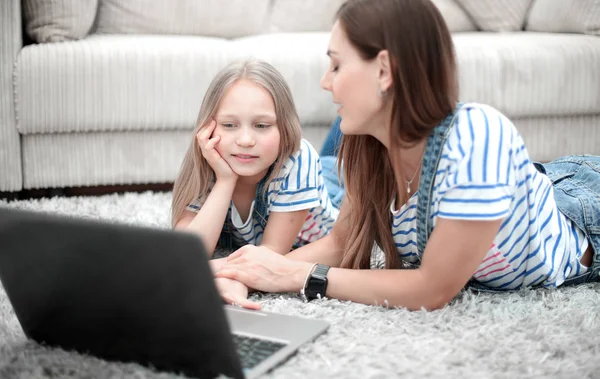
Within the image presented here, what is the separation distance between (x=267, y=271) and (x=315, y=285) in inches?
3.4

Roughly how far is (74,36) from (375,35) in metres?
1.30

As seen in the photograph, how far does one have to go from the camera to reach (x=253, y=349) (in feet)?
3.15

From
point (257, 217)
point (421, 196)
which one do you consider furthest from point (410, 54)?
point (257, 217)

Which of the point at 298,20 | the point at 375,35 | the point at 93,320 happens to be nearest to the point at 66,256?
the point at 93,320

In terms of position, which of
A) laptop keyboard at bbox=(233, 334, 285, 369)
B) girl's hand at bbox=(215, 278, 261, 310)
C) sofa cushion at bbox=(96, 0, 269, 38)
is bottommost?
girl's hand at bbox=(215, 278, 261, 310)

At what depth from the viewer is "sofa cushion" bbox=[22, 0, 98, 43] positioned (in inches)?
81.9

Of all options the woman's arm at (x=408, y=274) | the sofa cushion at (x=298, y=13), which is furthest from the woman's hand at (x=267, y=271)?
the sofa cushion at (x=298, y=13)

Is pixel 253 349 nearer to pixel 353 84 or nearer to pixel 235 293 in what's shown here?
pixel 235 293

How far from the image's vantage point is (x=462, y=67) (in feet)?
7.34

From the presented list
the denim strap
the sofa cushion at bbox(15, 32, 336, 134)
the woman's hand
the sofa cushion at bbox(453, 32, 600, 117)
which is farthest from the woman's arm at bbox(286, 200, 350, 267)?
the sofa cushion at bbox(453, 32, 600, 117)

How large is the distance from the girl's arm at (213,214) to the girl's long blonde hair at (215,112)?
0.06m

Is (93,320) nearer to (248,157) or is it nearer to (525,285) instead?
(248,157)

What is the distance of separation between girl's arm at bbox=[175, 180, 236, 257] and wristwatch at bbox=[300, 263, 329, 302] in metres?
0.27

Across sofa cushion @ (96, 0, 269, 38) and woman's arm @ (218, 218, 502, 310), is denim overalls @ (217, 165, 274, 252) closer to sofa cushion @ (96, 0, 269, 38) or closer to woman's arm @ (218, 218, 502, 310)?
woman's arm @ (218, 218, 502, 310)
